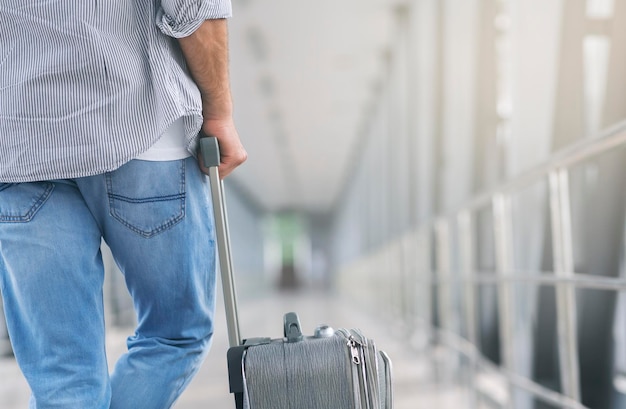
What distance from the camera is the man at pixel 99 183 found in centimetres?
84

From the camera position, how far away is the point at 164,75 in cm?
89

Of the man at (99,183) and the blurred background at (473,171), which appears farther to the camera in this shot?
the blurred background at (473,171)

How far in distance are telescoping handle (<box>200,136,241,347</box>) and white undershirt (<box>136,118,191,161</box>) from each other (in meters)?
0.02

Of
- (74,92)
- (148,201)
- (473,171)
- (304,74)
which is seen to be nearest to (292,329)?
(148,201)

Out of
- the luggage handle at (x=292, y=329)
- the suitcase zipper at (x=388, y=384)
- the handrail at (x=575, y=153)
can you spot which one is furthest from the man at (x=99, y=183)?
the handrail at (x=575, y=153)

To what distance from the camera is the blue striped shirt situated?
833mm

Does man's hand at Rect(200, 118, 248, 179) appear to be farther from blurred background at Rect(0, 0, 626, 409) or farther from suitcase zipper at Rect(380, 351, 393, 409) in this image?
blurred background at Rect(0, 0, 626, 409)

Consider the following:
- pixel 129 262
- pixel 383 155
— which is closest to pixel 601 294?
pixel 129 262

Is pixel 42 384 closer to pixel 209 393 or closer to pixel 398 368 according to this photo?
pixel 209 393

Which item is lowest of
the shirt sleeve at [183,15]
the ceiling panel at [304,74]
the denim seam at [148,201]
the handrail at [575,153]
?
the denim seam at [148,201]

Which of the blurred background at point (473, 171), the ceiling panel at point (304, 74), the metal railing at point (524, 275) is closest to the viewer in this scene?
the metal railing at point (524, 275)

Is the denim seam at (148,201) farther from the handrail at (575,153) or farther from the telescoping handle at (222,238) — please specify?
the handrail at (575,153)

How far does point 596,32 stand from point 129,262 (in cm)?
195

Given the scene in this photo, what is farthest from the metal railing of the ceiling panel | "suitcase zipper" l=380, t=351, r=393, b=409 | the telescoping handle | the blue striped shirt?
the ceiling panel
